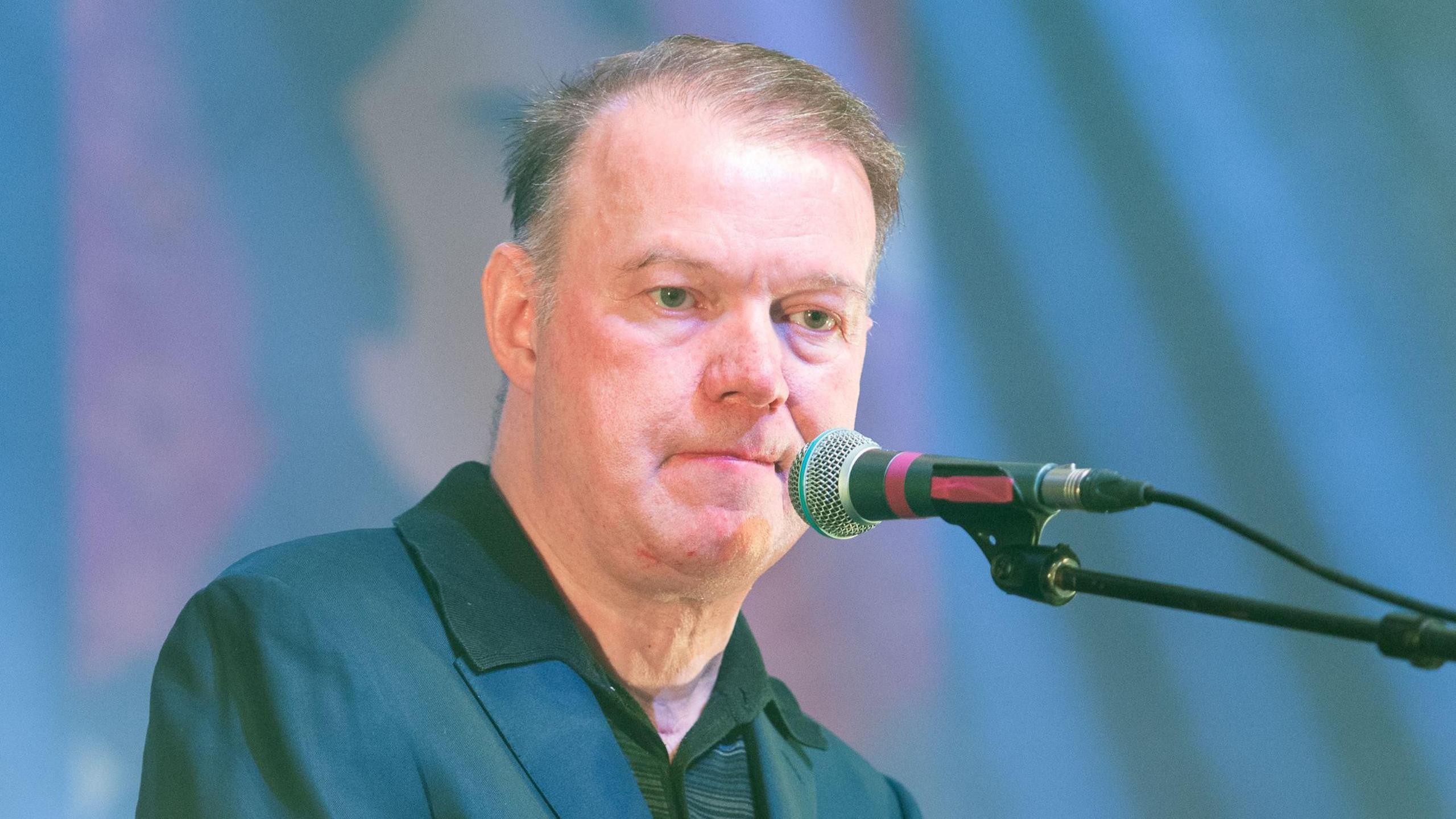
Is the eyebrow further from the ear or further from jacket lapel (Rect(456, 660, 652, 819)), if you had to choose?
jacket lapel (Rect(456, 660, 652, 819))

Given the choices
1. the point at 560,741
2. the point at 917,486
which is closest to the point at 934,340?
the point at 560,741

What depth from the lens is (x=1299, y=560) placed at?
1.34 meters

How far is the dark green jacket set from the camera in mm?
1849

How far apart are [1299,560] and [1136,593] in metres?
0.17

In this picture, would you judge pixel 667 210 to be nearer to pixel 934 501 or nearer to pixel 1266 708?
pixel 934 501

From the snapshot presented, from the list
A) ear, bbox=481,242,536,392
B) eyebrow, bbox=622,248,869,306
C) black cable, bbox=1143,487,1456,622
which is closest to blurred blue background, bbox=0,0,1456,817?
ear, bbox=481,242,536,392

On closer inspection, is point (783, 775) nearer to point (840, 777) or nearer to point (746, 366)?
point (840, 777)

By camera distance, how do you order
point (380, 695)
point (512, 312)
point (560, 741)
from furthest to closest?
1. point (512, 312)
2. point (560, 741)
3. point (380, 695)

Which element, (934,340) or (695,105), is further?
(934,340)

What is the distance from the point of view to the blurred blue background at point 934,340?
245 cm

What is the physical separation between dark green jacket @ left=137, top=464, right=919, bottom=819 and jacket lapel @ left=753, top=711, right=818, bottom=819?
0.02 metres

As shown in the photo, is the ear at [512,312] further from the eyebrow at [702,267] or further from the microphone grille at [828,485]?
the microphone grille at [828,485]

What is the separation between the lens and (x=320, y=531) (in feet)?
8.82

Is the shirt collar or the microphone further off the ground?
the microphone
